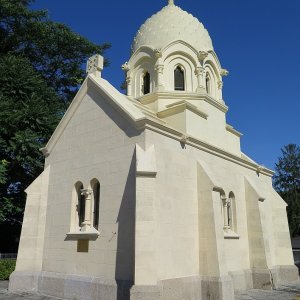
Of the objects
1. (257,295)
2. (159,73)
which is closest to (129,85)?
(159,73)

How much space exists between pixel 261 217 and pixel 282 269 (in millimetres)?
3945

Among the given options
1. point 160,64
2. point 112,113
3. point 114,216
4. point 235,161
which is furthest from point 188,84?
point 114,216

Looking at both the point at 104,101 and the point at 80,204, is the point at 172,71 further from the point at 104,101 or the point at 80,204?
the point at 80,204

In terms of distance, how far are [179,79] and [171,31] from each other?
2.90 metres

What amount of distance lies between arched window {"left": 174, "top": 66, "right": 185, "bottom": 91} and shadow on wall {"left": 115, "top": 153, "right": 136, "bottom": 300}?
7.70 m

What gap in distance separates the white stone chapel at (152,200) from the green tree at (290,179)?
36.2m

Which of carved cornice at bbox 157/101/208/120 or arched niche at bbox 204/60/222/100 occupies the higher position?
arched niche at bbox 204/60/222/100

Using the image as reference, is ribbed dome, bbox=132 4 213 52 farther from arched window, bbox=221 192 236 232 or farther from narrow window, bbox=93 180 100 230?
narrow window, bbox=93 180 100 230

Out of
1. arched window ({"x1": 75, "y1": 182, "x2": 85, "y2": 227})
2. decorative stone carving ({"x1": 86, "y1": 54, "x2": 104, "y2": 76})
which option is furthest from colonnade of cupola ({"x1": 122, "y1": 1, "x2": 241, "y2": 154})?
arched window ({"x1": 75, "y1": 182, "x2": 85, "y2": 227})

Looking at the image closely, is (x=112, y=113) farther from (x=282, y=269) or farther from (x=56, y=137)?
(x=282, y=269)

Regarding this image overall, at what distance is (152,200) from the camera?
10.9 m

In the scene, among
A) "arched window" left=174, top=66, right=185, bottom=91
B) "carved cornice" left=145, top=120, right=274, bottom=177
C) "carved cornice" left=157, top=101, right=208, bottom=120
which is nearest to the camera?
"carved cornice" left=145, top=120, right=274, bottom=177

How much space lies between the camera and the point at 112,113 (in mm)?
13508

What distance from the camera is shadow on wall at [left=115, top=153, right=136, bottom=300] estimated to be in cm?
1107
